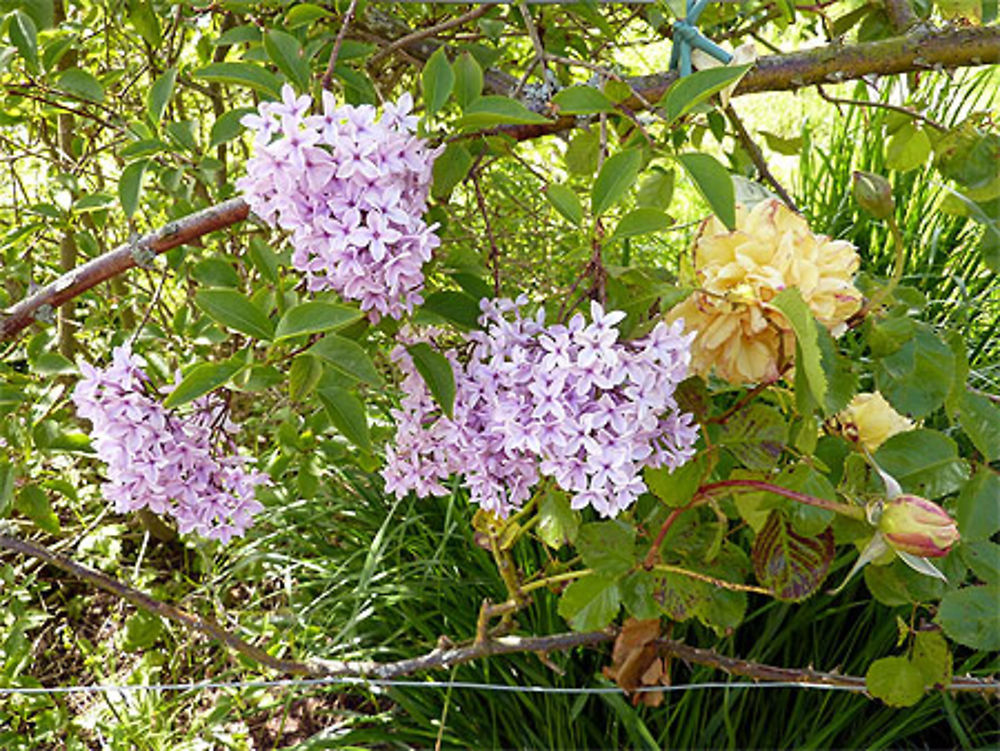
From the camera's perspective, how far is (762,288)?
594mm

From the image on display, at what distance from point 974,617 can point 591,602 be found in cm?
30

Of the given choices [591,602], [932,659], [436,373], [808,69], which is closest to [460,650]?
[591,602]

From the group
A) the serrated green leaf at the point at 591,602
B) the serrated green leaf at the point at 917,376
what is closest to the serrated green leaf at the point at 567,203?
the serrated green leaf at the point at 917,376

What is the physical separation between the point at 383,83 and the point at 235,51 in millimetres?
264

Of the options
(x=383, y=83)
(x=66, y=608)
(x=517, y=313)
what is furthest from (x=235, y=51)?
(x=517, y=313)

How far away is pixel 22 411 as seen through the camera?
1101 mm

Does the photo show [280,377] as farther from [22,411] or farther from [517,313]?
[22,411]

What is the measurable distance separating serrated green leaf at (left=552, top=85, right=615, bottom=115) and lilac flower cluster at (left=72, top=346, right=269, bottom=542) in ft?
1.11

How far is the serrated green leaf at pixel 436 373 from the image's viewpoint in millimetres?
639

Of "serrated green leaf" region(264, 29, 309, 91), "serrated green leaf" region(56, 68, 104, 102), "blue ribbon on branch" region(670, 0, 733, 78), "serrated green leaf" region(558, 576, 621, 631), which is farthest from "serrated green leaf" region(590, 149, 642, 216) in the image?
"serrated green leaf" region(56, 68, 104, 102)

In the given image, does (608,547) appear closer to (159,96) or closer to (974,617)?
(974,617)

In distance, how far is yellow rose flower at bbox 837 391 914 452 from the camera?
75cm

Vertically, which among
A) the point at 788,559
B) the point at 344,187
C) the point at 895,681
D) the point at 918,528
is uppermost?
the point at 344,187

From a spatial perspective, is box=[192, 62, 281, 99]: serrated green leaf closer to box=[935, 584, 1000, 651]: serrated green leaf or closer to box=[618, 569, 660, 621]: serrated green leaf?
box=[618, 569, 660, 621]: serrated green leaf
